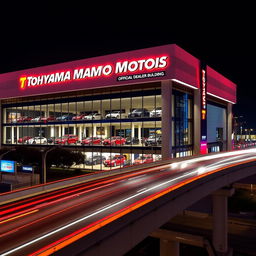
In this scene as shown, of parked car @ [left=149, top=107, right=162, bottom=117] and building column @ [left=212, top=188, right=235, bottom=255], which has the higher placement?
parked car @ [left=149, top=107, right=162, bottom=117]

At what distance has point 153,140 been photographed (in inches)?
1681

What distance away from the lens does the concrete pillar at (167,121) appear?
40.4 metres

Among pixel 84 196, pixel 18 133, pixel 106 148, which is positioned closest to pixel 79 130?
pixel 106 148

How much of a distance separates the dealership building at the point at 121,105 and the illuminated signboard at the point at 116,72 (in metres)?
0.15

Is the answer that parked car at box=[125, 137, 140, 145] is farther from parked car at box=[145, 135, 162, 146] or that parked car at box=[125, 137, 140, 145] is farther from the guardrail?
the guardrail

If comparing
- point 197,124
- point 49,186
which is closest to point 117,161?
point 197,124

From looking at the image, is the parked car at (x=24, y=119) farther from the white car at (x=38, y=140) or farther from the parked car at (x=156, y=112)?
the parked car at (x=156, y=112)

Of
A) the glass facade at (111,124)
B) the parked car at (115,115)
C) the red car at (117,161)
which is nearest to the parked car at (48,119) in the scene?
the glass facade at (111,124)

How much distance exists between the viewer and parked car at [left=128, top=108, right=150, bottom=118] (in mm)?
43894

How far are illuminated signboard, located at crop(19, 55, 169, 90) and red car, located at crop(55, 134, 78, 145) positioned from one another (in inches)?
404

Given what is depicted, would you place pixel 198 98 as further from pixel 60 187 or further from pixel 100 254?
pixel 100 254

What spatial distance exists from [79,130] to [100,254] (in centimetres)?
4117

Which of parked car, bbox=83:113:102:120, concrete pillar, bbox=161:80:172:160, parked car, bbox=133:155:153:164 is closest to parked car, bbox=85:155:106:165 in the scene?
parked car, bbox=133:155:153:164

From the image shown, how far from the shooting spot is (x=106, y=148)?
46.2 m
